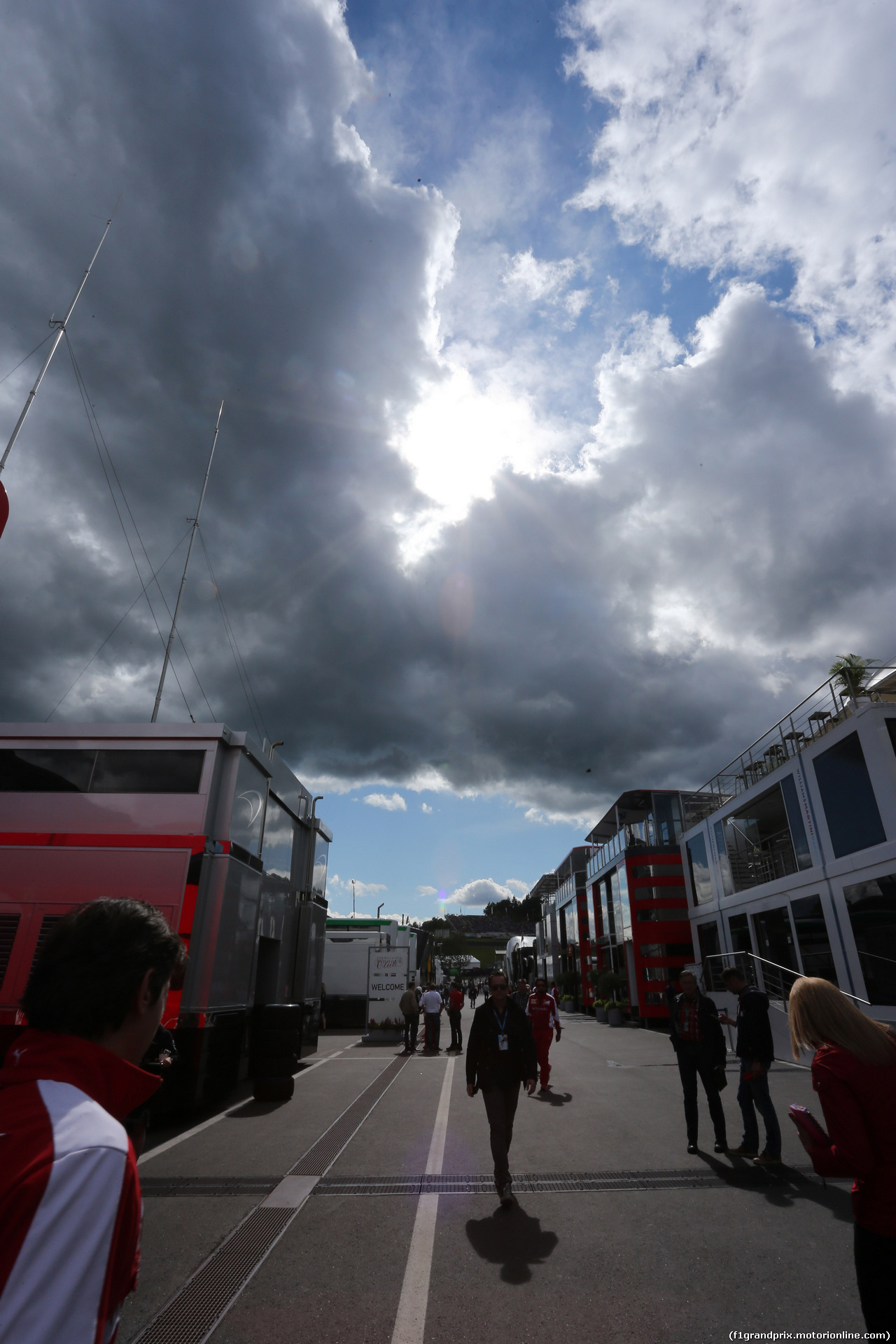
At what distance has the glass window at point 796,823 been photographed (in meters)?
17.6

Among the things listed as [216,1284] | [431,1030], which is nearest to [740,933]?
[431,1030]

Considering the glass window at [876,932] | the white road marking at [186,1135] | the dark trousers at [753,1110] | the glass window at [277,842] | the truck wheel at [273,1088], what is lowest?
the white road marking at [186,1135]

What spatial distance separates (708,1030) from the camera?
6957mm

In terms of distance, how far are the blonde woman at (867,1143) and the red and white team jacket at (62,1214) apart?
2353 millimetres

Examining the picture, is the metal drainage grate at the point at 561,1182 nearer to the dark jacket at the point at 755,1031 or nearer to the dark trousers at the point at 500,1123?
the dark trousers at the point at 500,1123

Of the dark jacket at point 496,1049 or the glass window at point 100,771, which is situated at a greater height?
the glass window at point 100,771

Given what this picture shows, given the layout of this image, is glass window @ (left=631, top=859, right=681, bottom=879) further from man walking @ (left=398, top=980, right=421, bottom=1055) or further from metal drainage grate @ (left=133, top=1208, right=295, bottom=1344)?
metal drainage grate @ (left=133, top=1208, right=295, bottom=1344)

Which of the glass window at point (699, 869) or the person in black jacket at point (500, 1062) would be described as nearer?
the person in black jacket at point (500, 1062)

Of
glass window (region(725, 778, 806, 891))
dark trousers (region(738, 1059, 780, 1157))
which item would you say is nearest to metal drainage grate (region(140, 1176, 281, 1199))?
→ dark trousers (region(738, 1059, 780, 1157))

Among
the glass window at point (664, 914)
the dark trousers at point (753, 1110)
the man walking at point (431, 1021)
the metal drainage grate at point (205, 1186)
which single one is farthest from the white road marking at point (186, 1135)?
the glass window at point (664, 914)

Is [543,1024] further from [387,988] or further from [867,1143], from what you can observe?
[387,988]

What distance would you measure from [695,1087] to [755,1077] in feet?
2.13

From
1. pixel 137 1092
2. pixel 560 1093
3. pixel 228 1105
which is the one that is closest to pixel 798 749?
pixel 560 1093

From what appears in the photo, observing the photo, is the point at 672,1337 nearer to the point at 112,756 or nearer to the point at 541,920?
the point at 112,756
